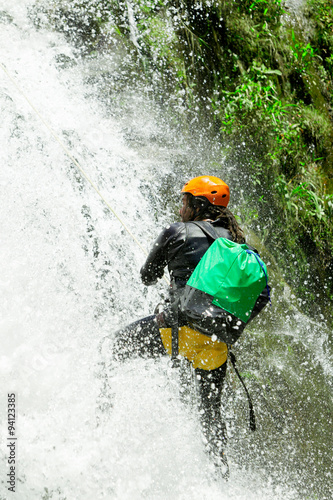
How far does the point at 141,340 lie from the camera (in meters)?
3.27

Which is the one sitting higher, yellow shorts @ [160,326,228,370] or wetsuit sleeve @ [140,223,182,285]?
wetsuit sleeve @ [140,223,182,285]

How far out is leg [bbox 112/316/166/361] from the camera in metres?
3.23

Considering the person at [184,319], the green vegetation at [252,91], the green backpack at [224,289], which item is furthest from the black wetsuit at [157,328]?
the green vegetation at [252,91]

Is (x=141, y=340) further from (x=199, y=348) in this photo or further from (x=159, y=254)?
(x=159, y=254)

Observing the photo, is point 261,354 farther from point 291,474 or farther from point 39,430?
point 39,430

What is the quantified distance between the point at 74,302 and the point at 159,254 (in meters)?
1.17

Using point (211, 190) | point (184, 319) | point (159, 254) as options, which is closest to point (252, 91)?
point (211, 190)

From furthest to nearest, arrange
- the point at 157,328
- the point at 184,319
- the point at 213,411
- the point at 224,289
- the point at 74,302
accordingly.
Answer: the point at 74,302
the point at 213,411
the point at 157,328
the point at 184,319
the point at 224,289

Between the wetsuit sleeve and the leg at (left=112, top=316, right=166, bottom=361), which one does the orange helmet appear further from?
the leg at (left=112, top=316, right=166, bottom=361)

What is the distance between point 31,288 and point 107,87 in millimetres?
2664

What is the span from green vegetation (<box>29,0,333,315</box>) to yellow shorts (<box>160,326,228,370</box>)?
261 centimetres

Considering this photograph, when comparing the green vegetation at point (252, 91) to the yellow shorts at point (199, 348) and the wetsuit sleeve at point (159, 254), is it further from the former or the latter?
the yellow shorts at point (199, 348)

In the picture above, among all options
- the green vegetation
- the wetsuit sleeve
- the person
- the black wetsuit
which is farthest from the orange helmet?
the green vegetation

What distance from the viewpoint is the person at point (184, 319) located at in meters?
2.89
